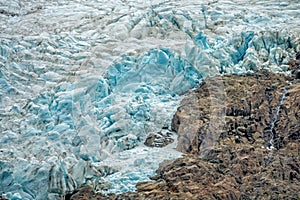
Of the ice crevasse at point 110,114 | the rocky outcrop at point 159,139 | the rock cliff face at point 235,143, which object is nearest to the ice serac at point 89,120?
the ice crevasse at point 110,114

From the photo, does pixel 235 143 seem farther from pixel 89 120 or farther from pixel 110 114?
pixel 89 120

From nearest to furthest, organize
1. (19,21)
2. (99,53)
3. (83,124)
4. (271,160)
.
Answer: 1. (271,160)
2. (83,124)
3. (99,53)
4. (19,21)

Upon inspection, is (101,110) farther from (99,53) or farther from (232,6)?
(232,6)

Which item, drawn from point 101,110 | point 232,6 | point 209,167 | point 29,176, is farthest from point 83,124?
point 232,6

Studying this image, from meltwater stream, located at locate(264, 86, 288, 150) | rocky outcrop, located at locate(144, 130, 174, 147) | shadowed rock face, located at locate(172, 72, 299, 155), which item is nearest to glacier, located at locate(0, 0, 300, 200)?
rocky outcrop, located at locate(144, 130, 174, 147)

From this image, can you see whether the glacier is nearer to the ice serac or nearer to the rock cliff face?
the ice serac
